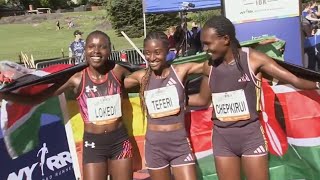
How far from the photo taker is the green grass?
37.4 meters

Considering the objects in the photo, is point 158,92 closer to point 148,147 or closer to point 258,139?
point 148,147

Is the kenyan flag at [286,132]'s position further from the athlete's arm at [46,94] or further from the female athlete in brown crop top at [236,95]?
the athlete's arm at [46,94]

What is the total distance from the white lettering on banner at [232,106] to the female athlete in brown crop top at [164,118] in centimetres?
37

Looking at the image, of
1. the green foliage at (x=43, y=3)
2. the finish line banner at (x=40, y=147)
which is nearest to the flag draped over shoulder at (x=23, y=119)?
the finish line banner at (x=40, y=147)

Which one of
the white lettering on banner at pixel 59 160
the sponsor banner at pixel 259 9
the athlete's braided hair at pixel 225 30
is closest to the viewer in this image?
the athlete's braided hair at pixel 225 30

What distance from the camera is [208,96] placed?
452cm

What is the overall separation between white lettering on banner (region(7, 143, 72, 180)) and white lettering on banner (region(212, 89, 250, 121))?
1835 mm

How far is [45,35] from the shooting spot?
49562mm

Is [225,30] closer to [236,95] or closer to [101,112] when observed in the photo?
[236,95]

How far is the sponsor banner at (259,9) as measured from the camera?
25.8 ft

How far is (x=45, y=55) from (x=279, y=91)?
26242 millimetres

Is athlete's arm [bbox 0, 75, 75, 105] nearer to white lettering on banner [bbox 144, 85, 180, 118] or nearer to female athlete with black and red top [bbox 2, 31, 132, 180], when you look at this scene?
female athlete with black and red top [bbox 2, 31, 132, 180]

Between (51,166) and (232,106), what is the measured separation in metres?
2.04

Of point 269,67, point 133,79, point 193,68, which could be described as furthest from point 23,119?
point 269,67
